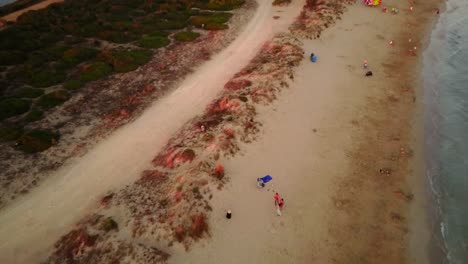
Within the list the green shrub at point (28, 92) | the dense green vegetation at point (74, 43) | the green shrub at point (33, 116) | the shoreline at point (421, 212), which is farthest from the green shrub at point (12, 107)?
the shoreline at point (421, 212)

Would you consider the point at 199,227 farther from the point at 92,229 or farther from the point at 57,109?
the point at 57,109

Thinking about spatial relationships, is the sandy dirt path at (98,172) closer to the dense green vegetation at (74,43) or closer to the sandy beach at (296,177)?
the sandy beach at (296,177)

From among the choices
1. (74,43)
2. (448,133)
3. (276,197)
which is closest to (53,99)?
(74,43)

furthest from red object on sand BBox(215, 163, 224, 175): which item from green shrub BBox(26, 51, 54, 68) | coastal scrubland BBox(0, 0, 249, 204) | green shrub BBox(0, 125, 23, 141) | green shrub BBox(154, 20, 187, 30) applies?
green shrub BBox(154, 20, 187, 30)

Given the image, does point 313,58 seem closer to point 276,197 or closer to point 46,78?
point 276,197

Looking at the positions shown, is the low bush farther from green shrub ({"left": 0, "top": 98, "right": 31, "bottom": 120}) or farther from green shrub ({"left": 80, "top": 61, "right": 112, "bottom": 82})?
green shrub ({"left": 80, "top": 61, "right": 112, "bottom": 82})

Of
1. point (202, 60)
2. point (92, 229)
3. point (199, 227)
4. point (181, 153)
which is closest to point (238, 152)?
Answer: point (181, 153)
